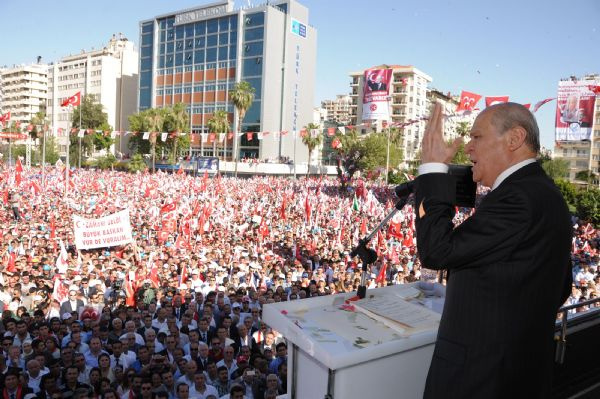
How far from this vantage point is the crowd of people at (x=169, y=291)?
5969 millimetres

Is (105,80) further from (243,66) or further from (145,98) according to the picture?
(243,66)

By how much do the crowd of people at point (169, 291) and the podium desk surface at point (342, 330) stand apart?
1.93m

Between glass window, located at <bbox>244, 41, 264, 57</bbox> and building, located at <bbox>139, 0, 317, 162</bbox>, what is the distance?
0.49 feet

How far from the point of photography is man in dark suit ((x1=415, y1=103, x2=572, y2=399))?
154 centimetres

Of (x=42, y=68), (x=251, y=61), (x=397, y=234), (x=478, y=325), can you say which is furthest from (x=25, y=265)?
(x=42, y=68)

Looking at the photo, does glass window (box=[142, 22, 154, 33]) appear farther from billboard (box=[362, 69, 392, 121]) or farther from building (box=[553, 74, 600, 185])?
building (box=[553, 74, 600, 185])

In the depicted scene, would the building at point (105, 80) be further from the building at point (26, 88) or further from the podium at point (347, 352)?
the podium at point (347, 352)

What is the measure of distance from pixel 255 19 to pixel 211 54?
9.74 m

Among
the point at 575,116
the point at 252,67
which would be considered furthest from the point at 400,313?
the point at 252,67

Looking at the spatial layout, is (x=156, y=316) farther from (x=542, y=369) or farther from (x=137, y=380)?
(x=542, y=369)

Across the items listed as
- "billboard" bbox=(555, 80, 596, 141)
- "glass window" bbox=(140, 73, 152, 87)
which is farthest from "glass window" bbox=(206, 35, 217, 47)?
"billboard" bbox=(555, 80, 596, 141)

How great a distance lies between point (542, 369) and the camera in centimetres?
168

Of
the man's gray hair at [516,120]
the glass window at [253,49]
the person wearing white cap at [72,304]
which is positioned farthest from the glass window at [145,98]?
the man's gray hair at [516,120]

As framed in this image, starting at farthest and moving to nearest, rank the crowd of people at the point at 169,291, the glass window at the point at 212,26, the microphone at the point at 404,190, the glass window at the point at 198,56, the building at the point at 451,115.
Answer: the glass window at the point at 198,56
the glass window at the point at 212,26
the building at the point at 451,115
the crowd of people at the point at 169,291
the microphone at the point at 404,190
